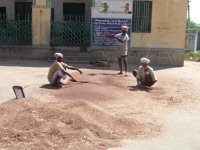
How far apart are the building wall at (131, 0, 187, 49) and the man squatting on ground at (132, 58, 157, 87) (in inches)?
284

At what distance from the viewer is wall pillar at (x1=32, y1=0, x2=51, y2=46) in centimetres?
2059

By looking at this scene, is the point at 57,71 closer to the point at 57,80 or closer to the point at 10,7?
the point at 57,80

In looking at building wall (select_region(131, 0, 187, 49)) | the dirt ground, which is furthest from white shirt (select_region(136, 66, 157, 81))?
building wall (select_region(131, 0, 187, 49))

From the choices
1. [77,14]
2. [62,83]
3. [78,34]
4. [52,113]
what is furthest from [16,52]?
[52,113]

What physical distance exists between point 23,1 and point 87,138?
1736 centimetres

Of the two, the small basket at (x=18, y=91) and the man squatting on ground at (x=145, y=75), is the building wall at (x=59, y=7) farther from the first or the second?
the small basket at (x=18, y=91)

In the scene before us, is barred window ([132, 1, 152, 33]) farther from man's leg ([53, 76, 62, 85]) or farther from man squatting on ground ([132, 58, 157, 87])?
man's leg ([53, 76, 62, 85])

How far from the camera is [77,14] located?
2380cm

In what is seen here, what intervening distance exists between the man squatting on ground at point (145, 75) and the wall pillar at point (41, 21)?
8196 millimetres

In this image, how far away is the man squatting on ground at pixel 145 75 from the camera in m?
13.1

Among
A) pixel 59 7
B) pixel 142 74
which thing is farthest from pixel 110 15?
pixel 142 74

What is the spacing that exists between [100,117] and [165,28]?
490 inches

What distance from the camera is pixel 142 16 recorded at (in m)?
20.3

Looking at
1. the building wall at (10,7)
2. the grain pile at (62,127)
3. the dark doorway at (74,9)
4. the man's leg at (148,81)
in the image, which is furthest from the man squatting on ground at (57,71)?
the building wall at (10,7)
